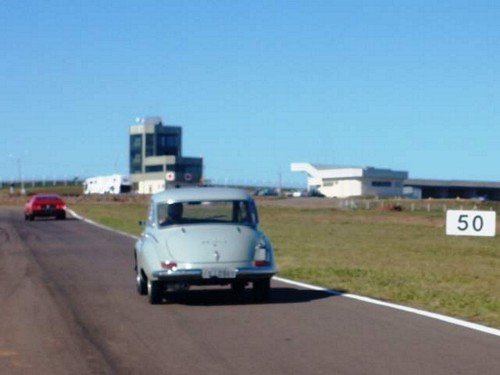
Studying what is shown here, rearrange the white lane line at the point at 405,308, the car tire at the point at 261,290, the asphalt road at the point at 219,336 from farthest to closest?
1. the car tire at the point at 261,290
2. the white lane line at the point at 405,308
3. the asphalt road at the point at 219,336

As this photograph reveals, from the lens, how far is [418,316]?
14375mm

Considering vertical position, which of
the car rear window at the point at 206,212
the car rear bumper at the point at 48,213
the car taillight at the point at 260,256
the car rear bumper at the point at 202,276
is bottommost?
the car rear bumper at the point at 48,213

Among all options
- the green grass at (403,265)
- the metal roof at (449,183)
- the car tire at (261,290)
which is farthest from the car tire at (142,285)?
the metal roof at (449,183)

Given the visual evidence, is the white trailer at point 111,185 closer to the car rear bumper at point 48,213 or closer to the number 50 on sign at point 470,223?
the car rear bumper at point 48,213

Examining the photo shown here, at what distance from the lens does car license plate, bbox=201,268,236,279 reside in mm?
15547

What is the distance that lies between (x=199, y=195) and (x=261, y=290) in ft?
5.91

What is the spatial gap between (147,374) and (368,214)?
5338 cm

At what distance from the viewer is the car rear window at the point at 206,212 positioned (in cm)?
1666

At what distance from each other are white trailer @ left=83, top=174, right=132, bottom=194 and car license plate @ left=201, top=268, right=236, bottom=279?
95.1m

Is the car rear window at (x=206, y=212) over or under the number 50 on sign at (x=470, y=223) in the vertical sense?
over

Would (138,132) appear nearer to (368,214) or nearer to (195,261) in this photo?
(368,214)

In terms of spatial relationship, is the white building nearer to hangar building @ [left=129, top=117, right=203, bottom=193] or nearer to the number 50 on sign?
hangar building @ [left=129, top=117, right=203, bottom=193]

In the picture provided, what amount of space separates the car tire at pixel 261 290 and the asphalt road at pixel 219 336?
165mm

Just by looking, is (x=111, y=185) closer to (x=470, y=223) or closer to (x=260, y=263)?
(x=470, y=223)
